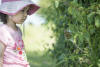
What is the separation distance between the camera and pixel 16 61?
10.1ft

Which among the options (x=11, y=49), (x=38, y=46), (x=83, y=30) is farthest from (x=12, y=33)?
(x=38, y=46)

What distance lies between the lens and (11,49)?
10.1ft

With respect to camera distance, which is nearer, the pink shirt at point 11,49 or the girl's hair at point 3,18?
the pink shirt at point 11,49

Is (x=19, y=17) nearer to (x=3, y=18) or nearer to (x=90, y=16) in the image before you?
(x=3, y=18)

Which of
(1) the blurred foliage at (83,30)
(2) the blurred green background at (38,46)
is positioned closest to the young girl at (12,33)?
(1) the blurred foliage at (83,30)

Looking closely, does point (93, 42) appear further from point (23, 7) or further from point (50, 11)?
point (50, 11)

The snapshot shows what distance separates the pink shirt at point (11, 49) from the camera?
305cm

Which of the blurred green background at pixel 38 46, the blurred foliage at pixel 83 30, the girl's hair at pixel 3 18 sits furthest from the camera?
the blurred green background at pixel 38 46

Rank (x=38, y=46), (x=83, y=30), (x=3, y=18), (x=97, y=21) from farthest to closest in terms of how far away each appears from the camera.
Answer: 1. (x=38, y=46)
2. (x=83, y=30)
3. (x=97, y=21)
4. (x=3, y=18)

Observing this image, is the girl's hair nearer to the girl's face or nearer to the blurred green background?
the girl's face

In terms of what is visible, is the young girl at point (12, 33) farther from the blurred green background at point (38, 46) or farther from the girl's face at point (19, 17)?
the blurred green background at point (38, 46)

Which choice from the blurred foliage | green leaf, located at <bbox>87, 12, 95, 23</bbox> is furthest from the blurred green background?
green leaf, located at <bbox>87, 12, 95, 23</bbox>

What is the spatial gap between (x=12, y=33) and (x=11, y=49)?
0.15 meters

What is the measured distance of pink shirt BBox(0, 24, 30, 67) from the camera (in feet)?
10.00
